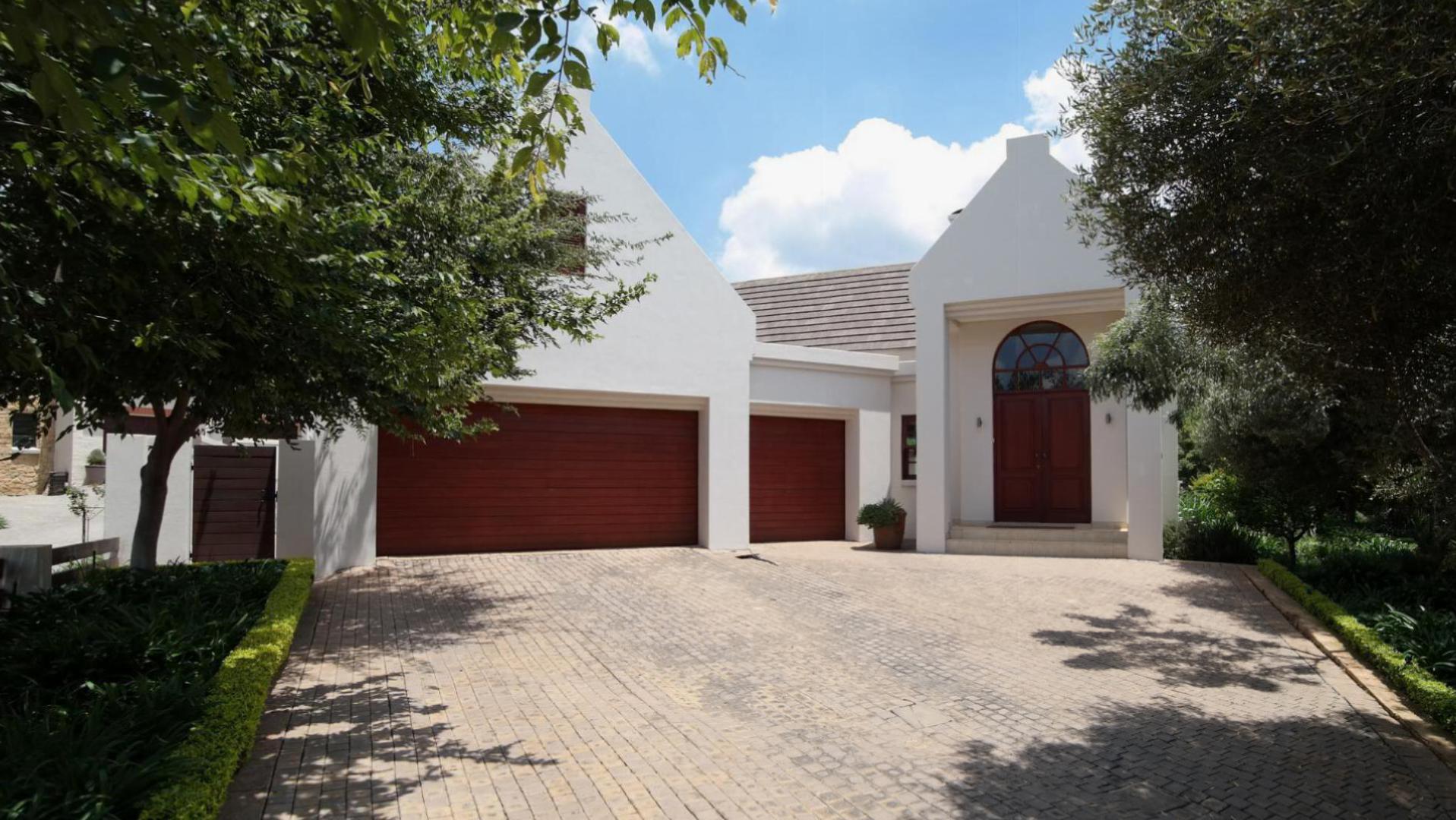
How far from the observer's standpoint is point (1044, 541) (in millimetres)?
14273

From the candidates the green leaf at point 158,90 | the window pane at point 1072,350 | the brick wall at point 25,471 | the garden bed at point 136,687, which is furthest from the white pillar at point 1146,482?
the brick wall at point 25,471

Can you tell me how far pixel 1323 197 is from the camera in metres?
4.82

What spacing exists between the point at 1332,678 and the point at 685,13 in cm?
736

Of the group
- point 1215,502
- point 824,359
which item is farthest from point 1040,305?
point 1215,502

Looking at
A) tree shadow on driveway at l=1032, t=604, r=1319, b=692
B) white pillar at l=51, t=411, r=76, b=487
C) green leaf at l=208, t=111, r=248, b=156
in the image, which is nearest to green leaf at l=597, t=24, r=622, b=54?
green leaf at l=208, t=111, r=248, b=156

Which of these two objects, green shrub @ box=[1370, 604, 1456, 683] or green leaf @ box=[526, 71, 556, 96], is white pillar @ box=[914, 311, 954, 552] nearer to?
green shrub @ box=[1370, 604, 1456, 683]

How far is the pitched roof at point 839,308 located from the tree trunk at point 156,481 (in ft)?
40.3

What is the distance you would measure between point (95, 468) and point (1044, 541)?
25891 millimetres

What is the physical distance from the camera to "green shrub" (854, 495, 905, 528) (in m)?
15.9

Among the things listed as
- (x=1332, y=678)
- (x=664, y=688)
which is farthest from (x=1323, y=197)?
(x=664, y=688)

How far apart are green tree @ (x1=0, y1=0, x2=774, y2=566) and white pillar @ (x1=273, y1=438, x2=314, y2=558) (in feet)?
10.1

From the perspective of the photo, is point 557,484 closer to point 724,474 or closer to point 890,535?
point 724,474

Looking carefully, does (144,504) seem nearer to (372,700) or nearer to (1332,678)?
(372,700)

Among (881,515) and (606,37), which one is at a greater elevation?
(606,37)
